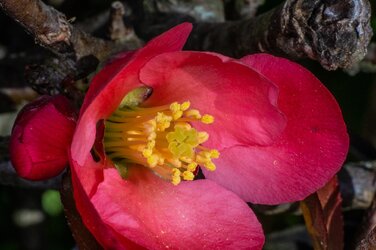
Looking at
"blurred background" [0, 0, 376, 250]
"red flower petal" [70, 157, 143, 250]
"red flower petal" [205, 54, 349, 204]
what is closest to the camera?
"red flower petal" [70, 157, 143, 250]

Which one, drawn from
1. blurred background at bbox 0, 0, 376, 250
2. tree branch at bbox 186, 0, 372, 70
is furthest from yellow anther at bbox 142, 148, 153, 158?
blurred background at bbox 0, 0, 376, 250

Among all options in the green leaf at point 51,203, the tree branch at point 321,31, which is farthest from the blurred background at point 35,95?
the tree branch at point 321,31

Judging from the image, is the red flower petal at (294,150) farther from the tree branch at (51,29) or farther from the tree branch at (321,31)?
the tree branch at (51,29)

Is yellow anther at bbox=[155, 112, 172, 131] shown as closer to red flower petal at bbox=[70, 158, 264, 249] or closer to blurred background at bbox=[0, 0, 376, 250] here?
red flower petal at bbox=[70, 158, 264, 249]

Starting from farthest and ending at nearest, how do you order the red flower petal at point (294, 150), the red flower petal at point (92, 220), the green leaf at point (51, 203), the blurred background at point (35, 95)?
the green leaf at point (51, 203) → the blurred background at point (35, 95) → the red flower petal at point (294, 150) → the red flower petal at point (92, 220)

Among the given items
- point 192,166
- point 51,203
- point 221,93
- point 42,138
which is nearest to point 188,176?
point 192,166

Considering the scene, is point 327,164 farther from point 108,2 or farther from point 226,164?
point 108,2

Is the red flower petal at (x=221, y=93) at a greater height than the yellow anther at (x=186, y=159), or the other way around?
the red flower petal at (x=221, y=93)
